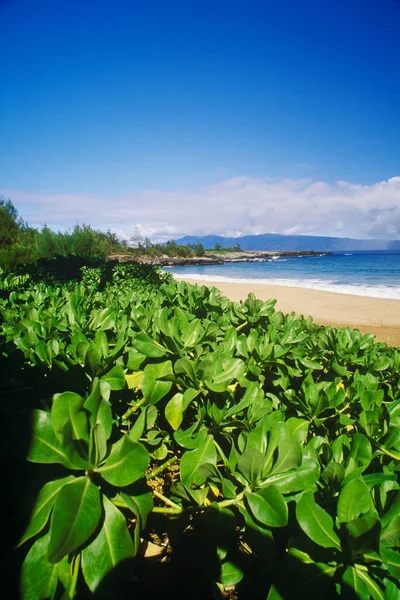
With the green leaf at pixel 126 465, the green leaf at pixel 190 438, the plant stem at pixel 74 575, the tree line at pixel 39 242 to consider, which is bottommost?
the plant stem at pixel 74 575

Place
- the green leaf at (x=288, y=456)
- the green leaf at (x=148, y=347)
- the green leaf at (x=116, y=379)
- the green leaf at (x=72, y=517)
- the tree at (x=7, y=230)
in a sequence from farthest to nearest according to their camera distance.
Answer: the tree at (x=7, y=230) < the green leaf at (x=148, y=347) < the green leaf at (x=116, y=379) < the green leaf at (x=288, y=456) < the green leaf at (x=72, y=517)

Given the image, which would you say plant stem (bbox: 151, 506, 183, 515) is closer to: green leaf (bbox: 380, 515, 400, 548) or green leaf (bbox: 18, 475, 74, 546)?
green leaf (bbox: 18, 475, 74, 546)

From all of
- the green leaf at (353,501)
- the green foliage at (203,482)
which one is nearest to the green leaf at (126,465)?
the green foliage at (203,482)

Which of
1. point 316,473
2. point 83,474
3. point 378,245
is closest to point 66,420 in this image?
point 83,474

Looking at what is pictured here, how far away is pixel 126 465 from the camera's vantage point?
0.69 m

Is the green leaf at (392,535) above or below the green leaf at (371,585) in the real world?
above

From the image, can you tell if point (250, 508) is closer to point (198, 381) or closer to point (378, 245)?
point (198, 381)

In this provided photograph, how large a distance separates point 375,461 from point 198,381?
0.73 metres

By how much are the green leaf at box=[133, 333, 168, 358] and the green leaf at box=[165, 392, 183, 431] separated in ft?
0.69

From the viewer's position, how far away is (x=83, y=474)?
2.60 feet

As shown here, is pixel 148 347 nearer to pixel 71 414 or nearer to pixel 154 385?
pixel 154 385

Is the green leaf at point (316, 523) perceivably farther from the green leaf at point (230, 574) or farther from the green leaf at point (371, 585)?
the green leaf at point (230, 574)

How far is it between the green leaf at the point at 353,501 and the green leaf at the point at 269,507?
15 centimetres

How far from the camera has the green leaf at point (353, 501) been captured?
0.71 meters
